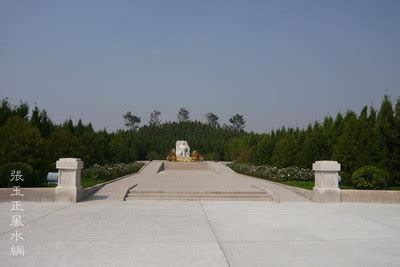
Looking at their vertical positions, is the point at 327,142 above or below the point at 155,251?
above

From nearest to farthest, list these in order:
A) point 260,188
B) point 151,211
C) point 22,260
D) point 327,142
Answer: point 22,260 → point 151,211 → point 260,188 → point 327,142

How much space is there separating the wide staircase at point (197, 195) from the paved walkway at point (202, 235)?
78.7 inches

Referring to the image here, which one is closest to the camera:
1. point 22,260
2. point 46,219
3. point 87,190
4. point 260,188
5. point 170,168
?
point 22,260

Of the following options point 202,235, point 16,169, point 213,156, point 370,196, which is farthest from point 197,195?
point 213,156

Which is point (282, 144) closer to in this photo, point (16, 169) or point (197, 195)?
point (197, 195)

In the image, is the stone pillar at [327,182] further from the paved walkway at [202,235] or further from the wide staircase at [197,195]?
the wide staircase at [197,195]

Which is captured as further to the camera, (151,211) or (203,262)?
(151,211)

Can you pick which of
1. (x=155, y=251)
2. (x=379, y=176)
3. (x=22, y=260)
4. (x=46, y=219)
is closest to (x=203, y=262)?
(x=155, y=251)

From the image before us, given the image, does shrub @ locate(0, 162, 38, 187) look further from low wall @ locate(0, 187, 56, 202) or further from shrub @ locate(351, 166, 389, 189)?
shrub @ locate(351, 166, 389, 189)

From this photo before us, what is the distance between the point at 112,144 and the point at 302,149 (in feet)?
49.5

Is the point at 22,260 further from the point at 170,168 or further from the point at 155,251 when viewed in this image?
the point at 170,168

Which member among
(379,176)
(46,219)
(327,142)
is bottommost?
(46,219)

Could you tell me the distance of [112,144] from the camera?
31.0 m

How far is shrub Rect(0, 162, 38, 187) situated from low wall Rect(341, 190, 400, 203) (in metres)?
10.2
